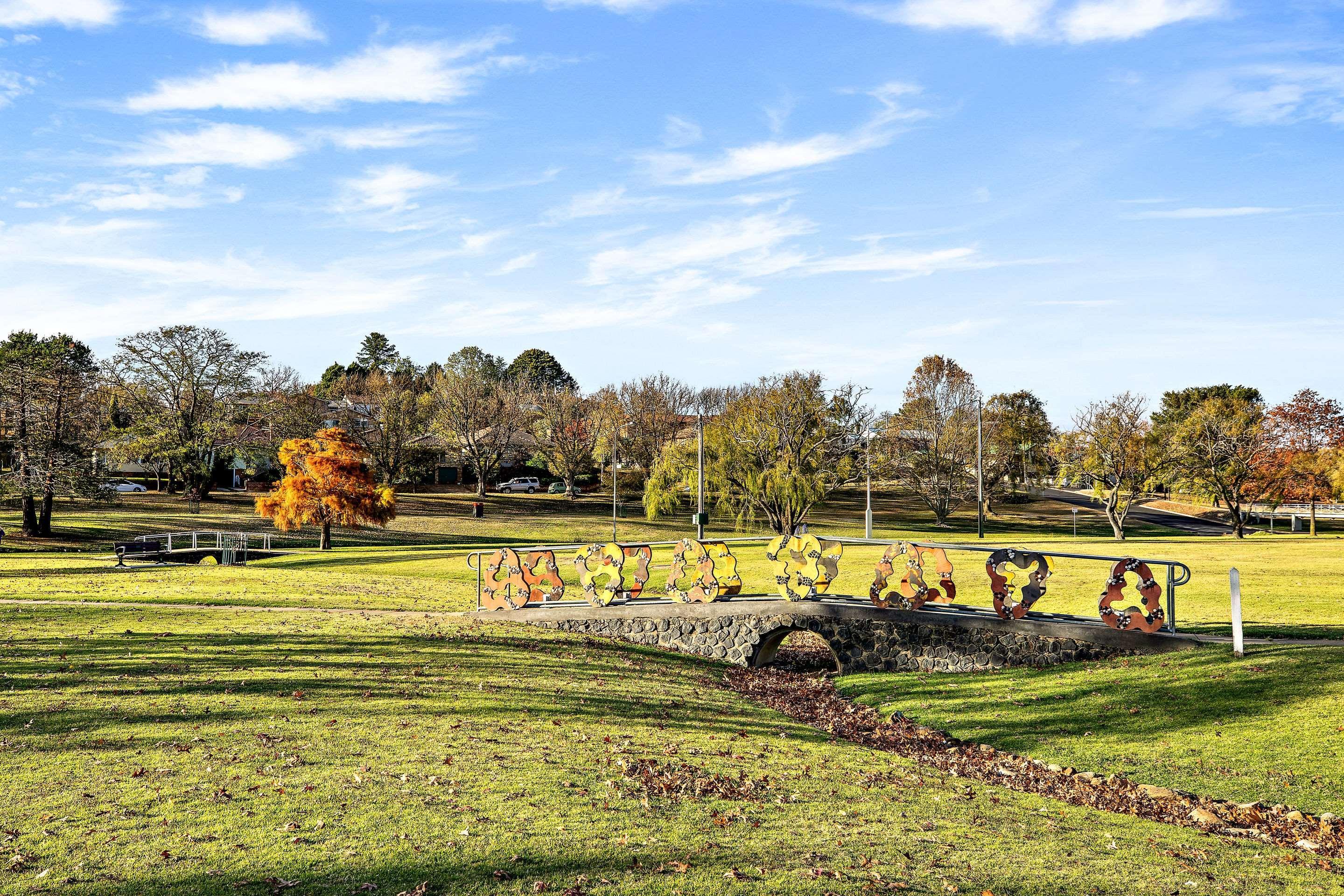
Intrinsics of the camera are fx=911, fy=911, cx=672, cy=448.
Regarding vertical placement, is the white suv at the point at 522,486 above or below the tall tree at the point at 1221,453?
below

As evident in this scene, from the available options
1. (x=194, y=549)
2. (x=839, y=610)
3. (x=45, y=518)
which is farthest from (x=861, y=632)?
(x=45, y=518)

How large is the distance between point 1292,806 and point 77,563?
37.1m

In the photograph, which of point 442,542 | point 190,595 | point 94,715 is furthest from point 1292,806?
point 442,542

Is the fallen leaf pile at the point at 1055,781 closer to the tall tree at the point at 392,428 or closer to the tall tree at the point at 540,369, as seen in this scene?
the tall tree at the point at 392,428


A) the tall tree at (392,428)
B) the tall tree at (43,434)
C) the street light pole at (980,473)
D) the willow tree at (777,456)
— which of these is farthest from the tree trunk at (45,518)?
the street light pole at (980,473)

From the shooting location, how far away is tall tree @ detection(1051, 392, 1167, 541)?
196ft

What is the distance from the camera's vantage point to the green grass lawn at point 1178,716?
1246 cm

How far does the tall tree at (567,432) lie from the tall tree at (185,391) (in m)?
26.3

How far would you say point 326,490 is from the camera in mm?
43500

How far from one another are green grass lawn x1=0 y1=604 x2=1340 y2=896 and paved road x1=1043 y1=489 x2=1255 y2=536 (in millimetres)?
57469

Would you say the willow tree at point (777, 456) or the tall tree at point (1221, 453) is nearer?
the willow tree at point (777, 456)

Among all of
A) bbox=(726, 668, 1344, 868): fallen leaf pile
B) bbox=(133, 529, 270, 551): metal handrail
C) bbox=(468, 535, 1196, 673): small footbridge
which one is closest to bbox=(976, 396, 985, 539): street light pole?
bbox=(468, 535, 1196, 673): small footbridge

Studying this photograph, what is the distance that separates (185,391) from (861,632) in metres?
60.4

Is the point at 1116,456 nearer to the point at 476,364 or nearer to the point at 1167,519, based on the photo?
the point at 1167,519
